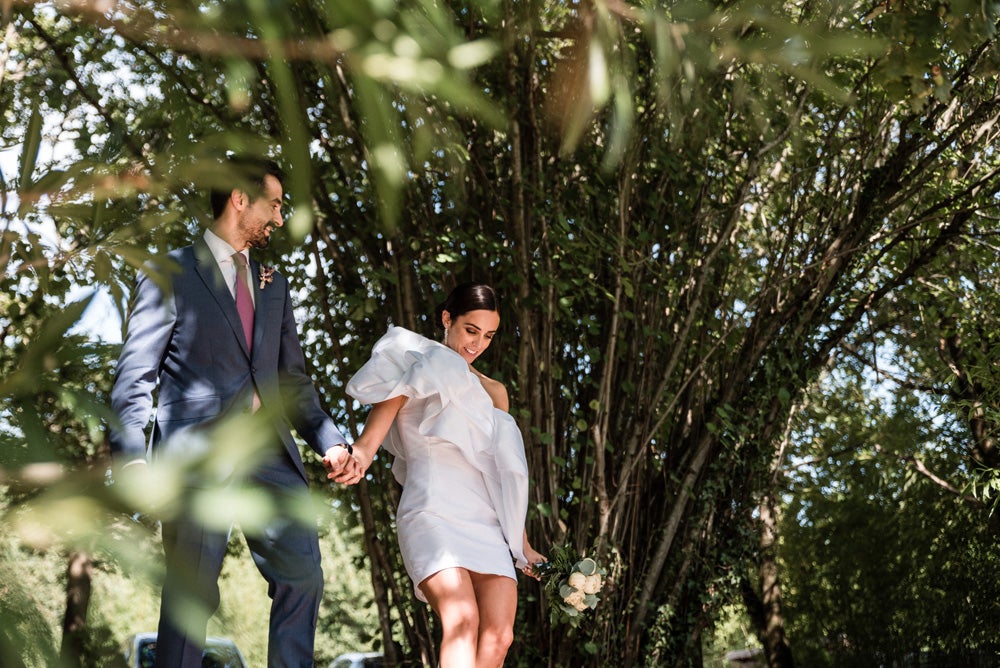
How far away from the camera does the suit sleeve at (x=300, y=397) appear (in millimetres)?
2701

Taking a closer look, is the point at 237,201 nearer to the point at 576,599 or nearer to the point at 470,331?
the point at 470,331

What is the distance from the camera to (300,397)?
273 centimetres

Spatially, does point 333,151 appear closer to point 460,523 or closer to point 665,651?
point 460,523

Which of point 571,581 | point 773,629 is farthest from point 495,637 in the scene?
point 773,629

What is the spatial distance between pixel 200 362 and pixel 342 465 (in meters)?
0.45

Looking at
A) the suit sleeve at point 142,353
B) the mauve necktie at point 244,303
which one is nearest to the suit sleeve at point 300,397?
the mauve necktie at point 244,303

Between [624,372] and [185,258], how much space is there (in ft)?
8.18

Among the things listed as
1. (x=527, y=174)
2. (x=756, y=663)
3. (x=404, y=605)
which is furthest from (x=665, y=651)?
(x=756, y=663)

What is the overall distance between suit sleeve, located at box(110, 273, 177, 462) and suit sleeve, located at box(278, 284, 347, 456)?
348 millimetres

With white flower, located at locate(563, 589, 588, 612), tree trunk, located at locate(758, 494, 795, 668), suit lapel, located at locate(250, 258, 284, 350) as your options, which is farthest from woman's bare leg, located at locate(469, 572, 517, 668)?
tree trunk, located at locate(758, 494, 795, 668)

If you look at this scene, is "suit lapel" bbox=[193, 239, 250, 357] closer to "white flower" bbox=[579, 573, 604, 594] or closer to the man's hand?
the man's hand

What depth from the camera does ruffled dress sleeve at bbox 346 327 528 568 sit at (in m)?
2.99

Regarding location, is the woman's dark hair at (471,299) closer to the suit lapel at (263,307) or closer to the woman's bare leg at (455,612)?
the suit lapel at (263,307)

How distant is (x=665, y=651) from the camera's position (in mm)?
4414
